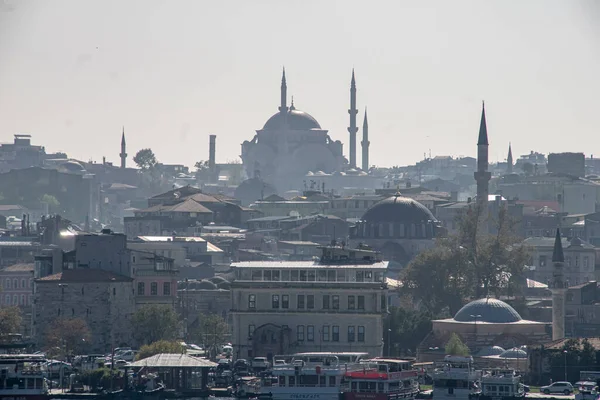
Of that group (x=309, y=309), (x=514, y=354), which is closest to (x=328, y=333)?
(x=309, y=309)

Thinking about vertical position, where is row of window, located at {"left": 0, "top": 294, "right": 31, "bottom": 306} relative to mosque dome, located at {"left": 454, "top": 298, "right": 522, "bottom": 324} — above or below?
above

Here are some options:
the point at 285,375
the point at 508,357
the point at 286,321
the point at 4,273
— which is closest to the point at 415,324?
the point at 508,357

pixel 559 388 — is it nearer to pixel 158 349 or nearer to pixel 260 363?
pixel 260 363

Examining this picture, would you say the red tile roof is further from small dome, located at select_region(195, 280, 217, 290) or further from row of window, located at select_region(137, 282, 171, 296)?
small dome, located at select_region(195, 280, 217, 290)

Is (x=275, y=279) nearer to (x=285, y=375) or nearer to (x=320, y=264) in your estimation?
(x=320, y=264)

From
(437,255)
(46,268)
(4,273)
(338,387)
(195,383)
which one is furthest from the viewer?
(4,273)

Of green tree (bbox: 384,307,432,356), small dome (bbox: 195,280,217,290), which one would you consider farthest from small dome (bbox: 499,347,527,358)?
small dome (bbox: 195,280,217,290)

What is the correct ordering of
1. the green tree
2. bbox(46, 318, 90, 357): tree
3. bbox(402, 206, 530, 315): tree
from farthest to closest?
bbox(402, 206, 530, 315): tree < the green tree < bbox(46, 318, 90, 357): tree
